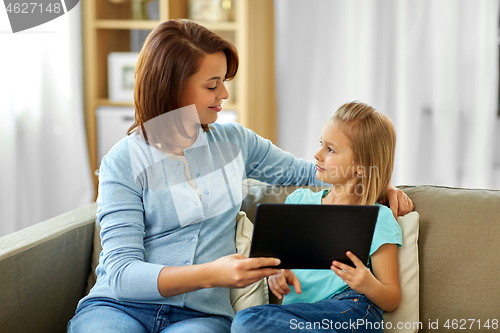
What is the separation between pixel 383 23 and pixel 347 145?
1.40 metres

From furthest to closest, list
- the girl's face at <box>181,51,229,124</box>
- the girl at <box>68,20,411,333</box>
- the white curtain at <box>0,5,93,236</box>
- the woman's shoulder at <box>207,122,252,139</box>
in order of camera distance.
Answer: the white curtain at <box>0,5,93,236</box>
the woman's shoulder at <box>207,122,252,139</box>
the girl's face at <box>181,51,229,124</box>
the girl at <box>68,20,411,333</box>

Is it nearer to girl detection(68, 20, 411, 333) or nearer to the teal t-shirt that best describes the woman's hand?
the teal t-shirt

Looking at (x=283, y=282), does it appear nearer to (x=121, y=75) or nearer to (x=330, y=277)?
(x=330, y=277)

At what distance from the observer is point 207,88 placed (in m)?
1.09

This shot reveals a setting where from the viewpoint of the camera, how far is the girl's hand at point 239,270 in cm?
88

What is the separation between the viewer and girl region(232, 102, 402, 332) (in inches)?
37.2

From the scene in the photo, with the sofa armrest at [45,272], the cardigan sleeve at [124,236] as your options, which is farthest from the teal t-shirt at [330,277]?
the sofa armrest at [45,272]

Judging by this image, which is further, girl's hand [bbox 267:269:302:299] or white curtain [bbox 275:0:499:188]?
white curtain [bbox 275:0:499:188]

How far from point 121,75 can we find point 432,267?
1.77 metres

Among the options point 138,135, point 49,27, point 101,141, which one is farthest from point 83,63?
point 138,135

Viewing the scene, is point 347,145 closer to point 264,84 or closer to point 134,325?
point 134,325

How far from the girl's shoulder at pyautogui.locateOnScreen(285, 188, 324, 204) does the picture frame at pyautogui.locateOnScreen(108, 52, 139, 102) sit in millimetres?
1343

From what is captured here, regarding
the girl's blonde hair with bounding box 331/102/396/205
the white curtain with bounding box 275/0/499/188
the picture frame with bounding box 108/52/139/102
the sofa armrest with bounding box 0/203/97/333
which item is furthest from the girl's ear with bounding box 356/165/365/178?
the picture frame with bounding box 108/52/139/102

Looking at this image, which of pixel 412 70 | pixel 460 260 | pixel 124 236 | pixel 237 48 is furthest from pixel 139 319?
pixel 412 70
